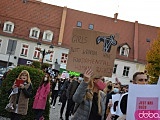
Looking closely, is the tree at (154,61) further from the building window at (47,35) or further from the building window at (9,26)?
the building window at (9,26)

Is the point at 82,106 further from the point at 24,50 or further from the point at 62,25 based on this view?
the point at 62,25

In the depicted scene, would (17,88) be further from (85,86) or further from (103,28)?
(103,28)

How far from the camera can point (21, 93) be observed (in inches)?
346

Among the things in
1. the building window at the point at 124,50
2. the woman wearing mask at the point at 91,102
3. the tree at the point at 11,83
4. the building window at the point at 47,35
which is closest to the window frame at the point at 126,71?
the building window at the point at 124,50

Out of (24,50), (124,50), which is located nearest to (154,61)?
(124,50)

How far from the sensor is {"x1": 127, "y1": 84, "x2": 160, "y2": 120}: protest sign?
394 centimetres

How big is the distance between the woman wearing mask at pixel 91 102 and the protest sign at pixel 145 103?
74.0 inches

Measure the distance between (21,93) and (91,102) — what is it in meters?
3.12

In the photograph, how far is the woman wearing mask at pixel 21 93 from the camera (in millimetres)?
8711

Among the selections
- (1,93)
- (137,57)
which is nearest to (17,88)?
(1,93)

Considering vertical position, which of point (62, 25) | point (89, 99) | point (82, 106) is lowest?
point (82, 106)

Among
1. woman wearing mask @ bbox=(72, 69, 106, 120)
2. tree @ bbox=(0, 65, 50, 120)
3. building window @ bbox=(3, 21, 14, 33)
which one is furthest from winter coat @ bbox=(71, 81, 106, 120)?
building window @ bbox=(3, 21, 14, 33)

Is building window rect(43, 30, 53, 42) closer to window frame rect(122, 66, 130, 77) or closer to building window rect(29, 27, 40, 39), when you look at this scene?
building window rect(29, 27, 40, 39)

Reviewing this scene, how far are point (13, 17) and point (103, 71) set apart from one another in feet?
167
